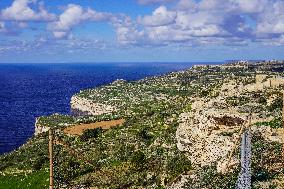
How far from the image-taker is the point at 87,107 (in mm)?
164625

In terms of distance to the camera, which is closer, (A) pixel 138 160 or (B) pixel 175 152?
(B) pixel 175 152

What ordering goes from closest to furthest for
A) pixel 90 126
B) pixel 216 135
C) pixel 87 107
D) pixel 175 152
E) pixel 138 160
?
1. pixel 216 135
2. pixel 175 152
3. pixel 138 160
4. pixel 90 126
5. pixel 87 107

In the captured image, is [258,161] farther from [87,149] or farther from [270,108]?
[87,149]

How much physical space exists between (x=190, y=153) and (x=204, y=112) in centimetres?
401

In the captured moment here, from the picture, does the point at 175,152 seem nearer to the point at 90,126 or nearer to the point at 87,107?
the point at 90,126

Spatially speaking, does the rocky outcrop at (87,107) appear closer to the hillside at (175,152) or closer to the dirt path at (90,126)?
the dirt path at (90,126)

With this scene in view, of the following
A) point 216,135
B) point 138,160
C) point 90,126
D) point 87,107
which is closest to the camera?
point 216,135

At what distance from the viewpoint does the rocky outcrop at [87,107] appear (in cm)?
14911

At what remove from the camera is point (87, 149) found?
2788 inches

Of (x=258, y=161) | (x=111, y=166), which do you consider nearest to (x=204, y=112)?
(x=258, y=161)

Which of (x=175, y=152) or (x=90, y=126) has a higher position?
(x=175, y=152)

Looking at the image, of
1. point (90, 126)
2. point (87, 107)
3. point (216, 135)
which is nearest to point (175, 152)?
point (216, 135)

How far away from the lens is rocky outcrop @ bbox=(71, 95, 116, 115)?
14911cm

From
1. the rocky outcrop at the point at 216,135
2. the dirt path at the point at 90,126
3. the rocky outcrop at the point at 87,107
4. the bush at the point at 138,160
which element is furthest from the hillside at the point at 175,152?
the rocky outcrop at the point at 87,107
